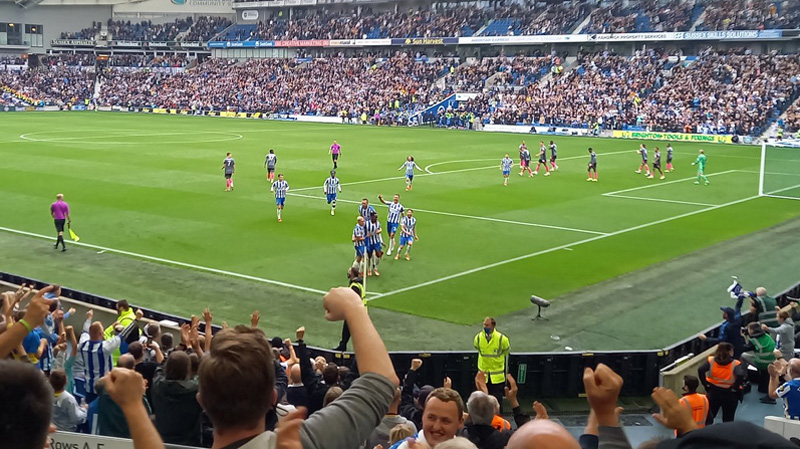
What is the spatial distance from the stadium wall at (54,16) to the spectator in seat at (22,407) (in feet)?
381

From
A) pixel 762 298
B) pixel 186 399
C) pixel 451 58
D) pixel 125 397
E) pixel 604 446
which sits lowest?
pixel 762 298

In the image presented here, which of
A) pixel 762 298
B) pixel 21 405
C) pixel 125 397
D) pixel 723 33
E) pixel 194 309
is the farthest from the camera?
pixel 723 33

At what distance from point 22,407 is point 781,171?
49.6 metres

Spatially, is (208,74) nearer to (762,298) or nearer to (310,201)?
(310,201)

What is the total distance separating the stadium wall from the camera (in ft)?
346

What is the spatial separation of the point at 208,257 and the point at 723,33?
203ft

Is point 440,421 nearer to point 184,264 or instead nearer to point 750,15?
point 184,264

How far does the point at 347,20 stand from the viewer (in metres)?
104

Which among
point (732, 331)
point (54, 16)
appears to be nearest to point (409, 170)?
point (732, 331)

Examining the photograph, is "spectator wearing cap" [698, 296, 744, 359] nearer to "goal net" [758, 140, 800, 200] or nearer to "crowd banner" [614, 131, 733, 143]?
"goal net" [758, 140, 800, 200]

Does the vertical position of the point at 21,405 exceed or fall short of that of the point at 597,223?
it exceeds it

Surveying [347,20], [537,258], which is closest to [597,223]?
[537,258]

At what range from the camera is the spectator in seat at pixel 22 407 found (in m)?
2.80

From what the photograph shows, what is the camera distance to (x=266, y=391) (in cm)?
330
